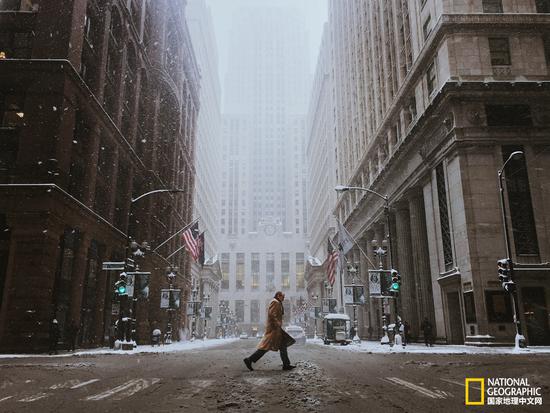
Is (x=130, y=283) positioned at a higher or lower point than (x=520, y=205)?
lower

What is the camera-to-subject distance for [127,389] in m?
8.79

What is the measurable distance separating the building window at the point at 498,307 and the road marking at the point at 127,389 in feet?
78.7

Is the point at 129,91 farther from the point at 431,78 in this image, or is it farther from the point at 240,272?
the point at 240,272

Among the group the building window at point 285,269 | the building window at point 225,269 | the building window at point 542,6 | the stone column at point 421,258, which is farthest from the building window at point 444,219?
the building window at point 225,269

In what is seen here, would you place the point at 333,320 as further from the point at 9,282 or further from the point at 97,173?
the point at 9,282

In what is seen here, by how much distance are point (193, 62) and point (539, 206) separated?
6439cm

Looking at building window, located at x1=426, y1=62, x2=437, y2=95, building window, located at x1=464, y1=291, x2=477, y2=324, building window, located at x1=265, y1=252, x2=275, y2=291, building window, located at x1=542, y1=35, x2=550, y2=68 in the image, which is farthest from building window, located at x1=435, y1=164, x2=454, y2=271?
building window, located at x1=265, y1=252, x2=275, y2=291

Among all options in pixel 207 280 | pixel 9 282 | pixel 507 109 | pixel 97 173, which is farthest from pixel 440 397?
pixel 207 280

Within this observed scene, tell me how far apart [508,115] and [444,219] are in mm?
8016

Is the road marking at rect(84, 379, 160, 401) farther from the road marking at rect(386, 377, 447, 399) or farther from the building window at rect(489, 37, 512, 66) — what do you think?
the building window at rect(489, 37, 512, 66)

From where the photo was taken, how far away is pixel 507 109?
32.2 m

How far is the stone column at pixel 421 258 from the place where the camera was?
3909 cm

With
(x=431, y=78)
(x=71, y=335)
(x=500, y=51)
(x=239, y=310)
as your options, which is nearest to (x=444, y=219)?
(x=431, y=78)

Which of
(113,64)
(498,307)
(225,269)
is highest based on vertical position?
(113,64)
